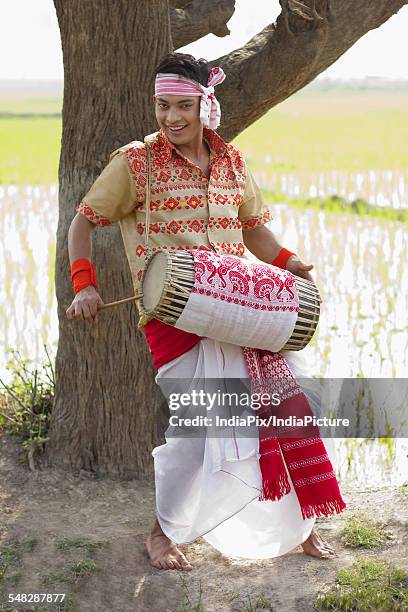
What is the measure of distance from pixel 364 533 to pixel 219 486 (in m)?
0.58

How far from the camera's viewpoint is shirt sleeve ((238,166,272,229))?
2.93 metres

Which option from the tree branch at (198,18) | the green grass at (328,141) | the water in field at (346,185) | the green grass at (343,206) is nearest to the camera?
the tree branch at (198,18)

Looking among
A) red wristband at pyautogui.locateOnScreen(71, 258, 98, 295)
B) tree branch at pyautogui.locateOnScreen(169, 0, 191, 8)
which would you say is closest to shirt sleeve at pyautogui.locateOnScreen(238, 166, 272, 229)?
red wristband at pyautogui.locateOnScreen(71, 258, 98, 295)

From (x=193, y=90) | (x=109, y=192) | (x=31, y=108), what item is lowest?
(x=31, y=108)

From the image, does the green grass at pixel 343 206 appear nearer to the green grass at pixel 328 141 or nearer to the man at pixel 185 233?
the green grass at pixel 328 141

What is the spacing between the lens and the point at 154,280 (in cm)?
264

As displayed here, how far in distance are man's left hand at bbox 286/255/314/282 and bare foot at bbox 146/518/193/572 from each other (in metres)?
0.86

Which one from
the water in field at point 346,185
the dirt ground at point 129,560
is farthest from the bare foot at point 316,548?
the water in field at point 346,185

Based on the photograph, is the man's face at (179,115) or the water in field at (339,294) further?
the water in field at (339,294)

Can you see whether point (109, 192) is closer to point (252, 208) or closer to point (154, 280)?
point (154, 280)


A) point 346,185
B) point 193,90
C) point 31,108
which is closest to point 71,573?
point 193,90

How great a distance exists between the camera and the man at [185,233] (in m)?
2.69

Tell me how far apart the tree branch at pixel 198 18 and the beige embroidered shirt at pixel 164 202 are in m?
1.33

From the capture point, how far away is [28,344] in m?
4.89
